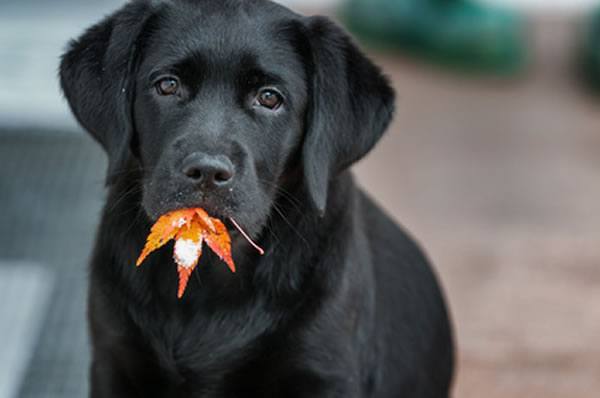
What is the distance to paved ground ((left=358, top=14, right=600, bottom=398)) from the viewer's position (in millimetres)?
4699

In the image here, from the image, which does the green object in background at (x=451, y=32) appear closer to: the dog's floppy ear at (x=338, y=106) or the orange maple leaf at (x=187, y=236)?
the dog's floppy ear at (x=338, y=106)

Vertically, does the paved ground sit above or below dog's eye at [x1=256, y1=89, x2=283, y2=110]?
below

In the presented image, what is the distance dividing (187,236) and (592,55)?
4.87 metres

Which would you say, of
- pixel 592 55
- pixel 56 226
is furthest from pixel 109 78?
pixel 592 55

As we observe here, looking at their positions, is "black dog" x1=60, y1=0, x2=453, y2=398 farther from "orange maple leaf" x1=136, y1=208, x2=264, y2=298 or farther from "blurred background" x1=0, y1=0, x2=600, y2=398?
"blurred background" x1=0, y1=0, x2=600, y2=398

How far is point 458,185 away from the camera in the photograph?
6.23 m

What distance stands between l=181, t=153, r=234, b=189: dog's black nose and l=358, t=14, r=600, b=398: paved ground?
1.84 meters

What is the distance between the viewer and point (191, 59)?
120 inches

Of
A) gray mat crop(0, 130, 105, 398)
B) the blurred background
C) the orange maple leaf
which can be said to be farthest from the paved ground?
the orange maple leaf

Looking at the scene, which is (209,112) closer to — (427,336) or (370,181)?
(427,336)

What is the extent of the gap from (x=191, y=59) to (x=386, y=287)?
895 mm

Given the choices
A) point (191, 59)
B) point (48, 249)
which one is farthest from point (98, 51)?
point (48, 249)

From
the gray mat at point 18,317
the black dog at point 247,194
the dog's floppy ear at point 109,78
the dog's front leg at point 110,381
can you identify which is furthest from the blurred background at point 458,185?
the dog's floppy ear at point 109,78

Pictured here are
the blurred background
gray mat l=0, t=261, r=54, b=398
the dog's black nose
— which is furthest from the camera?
the blurred background
